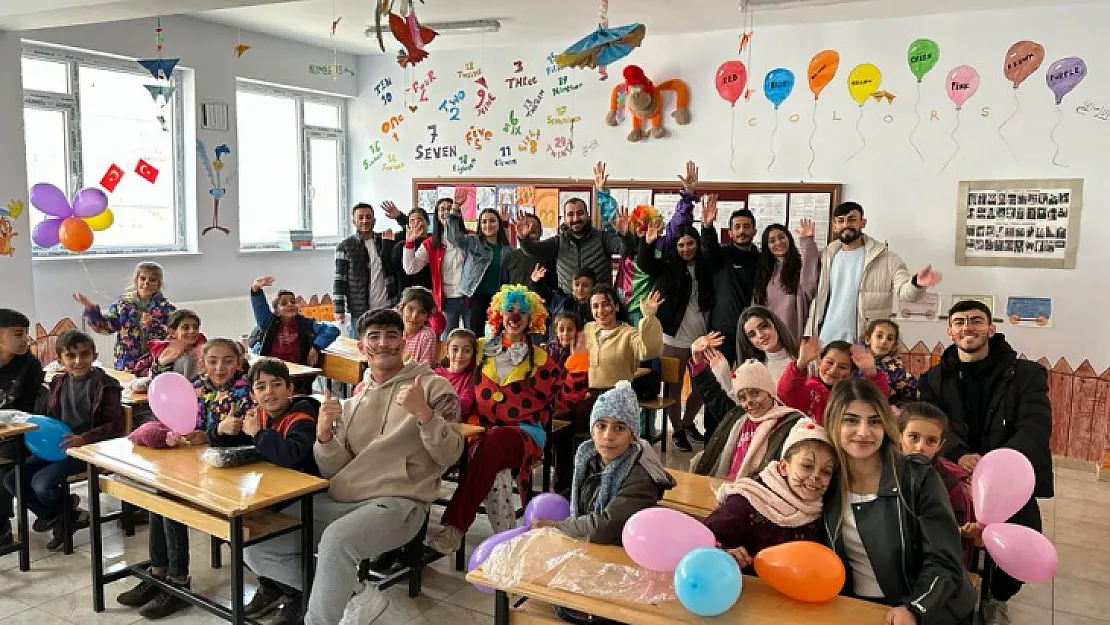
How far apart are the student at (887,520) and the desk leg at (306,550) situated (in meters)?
1.69

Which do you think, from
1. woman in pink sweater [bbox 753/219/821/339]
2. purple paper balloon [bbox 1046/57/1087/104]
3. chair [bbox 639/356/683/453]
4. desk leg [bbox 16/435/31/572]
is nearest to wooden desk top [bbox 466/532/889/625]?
desk leg [bbox 16/435/31/572]

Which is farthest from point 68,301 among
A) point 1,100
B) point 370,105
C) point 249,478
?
point 249,478

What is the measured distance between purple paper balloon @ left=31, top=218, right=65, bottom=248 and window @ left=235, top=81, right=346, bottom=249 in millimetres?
2242

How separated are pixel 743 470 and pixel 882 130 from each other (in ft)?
13.4

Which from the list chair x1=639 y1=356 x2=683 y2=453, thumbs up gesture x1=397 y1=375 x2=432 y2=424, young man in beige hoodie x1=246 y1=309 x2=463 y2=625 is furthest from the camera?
chair x1=639 y1=356 x2=683 y2=453

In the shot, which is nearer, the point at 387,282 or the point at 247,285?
the point at 387,282

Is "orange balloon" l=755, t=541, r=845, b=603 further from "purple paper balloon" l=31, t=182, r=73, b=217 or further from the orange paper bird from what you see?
"purple paper balloon" l=31, t=182, r=73, b=217

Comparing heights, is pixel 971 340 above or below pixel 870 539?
above

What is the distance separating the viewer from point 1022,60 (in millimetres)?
5496

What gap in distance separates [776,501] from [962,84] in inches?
182

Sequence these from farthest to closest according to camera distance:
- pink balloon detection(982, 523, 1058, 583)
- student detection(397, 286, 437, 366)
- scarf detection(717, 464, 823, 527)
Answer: student detection(397, 286, 437, 366) < pink balloon detection(982, 523, 1058, 583) < scarf detection(717, 464, 823, 527)

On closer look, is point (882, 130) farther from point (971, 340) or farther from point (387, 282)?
point (387, 282)

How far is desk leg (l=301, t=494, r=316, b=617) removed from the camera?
2.81 metres

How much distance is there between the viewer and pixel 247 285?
7.53m
